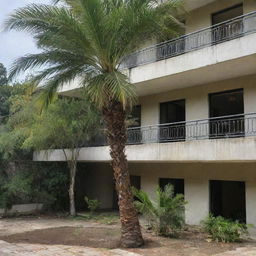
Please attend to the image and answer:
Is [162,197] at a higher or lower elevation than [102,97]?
lower

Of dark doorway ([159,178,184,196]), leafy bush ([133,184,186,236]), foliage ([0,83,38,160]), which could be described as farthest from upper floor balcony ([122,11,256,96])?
foliage ([0,83,38,160])

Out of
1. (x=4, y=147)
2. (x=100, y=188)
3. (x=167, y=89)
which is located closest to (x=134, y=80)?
(x=167, y=89)

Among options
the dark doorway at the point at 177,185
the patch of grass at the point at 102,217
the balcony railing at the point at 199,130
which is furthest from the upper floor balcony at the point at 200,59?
the patch of grass at the point at 102,217

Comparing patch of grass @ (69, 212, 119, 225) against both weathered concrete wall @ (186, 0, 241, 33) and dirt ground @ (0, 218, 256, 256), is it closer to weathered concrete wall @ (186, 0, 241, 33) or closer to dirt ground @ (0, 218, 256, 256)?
dirt ground @ (0, 218, 256, 256)

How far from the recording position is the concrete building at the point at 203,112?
12898 mm

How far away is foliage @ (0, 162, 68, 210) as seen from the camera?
742 inches

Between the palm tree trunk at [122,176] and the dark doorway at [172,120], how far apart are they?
4884 mm

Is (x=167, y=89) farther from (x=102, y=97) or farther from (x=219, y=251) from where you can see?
(x=219, y=251)

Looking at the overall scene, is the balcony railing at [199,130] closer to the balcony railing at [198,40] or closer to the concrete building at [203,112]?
the concrete building at [203,112]

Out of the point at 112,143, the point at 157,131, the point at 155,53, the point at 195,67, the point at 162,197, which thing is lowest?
the point at 162,197

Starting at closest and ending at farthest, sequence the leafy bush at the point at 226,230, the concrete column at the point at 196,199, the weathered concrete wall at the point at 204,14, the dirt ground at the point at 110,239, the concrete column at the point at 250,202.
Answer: the dirt ground at the point at 110,239, the leafy bush at the point at 226,230, the concrete column at the point at 250,202, the weathered concrete wall at the point at 204,14, the concrete column at the point at 196,199

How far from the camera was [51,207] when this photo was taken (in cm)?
2070

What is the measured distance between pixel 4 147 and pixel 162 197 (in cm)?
960

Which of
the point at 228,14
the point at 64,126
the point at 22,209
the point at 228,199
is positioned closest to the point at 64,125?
the point at 64,126
